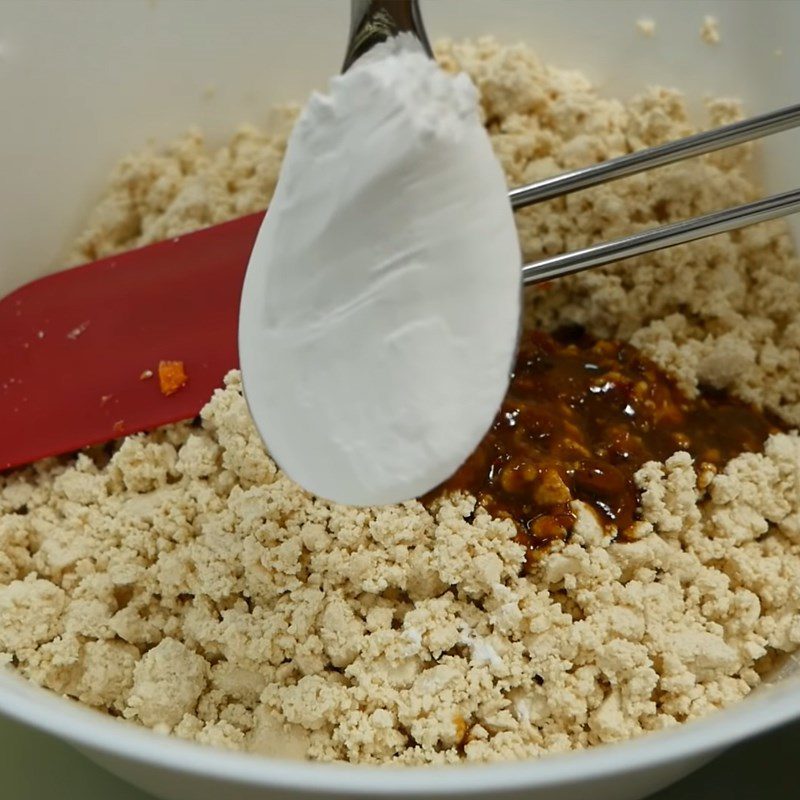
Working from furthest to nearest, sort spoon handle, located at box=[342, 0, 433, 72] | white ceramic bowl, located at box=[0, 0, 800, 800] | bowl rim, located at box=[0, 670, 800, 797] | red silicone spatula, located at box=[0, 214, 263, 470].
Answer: white ceramic bowl, located at box=[0, 0, 800, 800] → red silicone spatula, located at box=[0, 214, 263, 470] → spoon handle, located at box=[342, 0, 433, 72] → bowl rim, located at box=[0, 670, 800, 797]

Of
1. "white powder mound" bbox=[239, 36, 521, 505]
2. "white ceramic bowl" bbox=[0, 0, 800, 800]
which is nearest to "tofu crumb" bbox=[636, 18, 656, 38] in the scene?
Answer: "white ceramic bowl" bbox=[0, 0, 800, 800]

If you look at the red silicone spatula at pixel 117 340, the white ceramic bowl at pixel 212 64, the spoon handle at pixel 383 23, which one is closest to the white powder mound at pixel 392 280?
the spoon handle at pixel 383 23

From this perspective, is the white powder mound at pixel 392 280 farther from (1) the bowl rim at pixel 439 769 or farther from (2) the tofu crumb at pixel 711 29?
(2) the tofu crumb at pixel 711 29

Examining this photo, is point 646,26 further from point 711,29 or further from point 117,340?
point 117,340

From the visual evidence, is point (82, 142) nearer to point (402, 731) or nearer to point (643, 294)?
point (643, 294)

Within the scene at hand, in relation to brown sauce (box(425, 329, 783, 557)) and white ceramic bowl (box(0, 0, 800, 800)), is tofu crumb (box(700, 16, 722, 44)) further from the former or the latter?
brown sauce (box(425, 329, 783, 557))

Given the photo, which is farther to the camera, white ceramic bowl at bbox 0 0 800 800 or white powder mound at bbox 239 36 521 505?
white ceramic bowl at bbox 0 0 800 800
